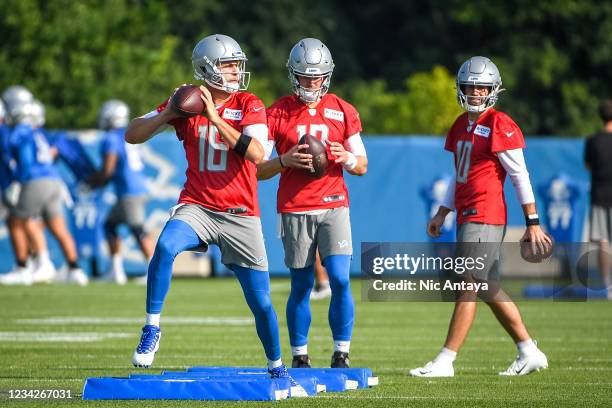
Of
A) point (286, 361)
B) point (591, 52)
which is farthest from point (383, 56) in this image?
point (286, 361)

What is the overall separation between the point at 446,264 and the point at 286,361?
131 centimetres

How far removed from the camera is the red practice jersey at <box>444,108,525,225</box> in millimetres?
8727

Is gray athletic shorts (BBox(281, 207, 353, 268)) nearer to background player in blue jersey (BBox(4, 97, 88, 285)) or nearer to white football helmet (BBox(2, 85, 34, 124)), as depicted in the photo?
background player in blue jersey (BBox(4, 97, 88, 285))

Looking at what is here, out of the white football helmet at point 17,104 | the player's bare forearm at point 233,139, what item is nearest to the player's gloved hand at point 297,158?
the player's bare forearm at point 233,139

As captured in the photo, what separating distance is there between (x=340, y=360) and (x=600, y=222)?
6763 millimetres

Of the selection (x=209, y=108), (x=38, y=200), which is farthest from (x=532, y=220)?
(x=38, y=200)

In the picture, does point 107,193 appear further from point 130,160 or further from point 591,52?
point 591,52

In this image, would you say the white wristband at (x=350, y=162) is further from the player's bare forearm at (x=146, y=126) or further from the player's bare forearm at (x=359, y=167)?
the player's bare forearm at (x=146, y=126)

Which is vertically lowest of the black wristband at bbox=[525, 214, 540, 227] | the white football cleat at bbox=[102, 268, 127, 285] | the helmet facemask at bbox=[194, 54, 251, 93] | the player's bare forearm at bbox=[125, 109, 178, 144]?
the white football cleat at bbox=[102, 268, 127, 285]

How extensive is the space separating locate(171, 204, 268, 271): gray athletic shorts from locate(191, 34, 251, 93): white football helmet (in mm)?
702

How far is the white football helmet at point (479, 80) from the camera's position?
885 cm

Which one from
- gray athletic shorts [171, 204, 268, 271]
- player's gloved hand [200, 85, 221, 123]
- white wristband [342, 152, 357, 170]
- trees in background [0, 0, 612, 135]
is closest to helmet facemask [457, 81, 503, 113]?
white wristband [342, 152, 357, 170]

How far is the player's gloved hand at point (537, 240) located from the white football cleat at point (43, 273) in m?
9.60

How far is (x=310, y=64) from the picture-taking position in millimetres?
8641
